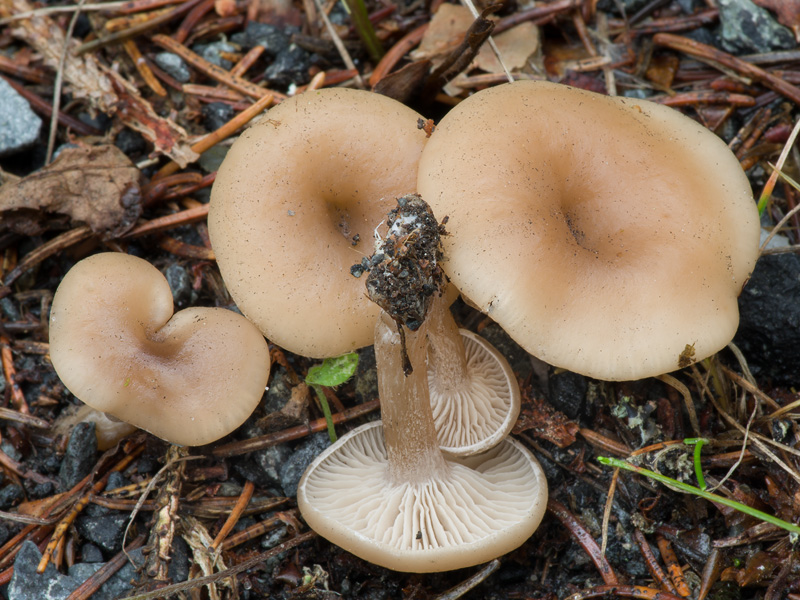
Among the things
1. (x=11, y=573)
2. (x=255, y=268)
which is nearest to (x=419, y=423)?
(x=255, y=268)

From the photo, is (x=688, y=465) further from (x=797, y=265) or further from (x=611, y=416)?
(x=797, y=265)

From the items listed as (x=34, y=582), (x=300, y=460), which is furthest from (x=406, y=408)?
(x=34, y=582)

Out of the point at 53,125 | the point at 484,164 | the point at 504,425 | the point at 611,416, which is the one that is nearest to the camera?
the point at 484,164

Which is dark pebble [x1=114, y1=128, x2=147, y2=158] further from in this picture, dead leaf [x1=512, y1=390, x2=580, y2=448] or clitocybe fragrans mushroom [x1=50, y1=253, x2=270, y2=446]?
dead leaf [x1=512, y1=390, x2=580, y2=448]

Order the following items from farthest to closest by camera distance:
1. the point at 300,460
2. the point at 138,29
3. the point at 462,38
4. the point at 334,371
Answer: the point at 138,29 < the point at 462,38 < the point at 300,460 < the point at 334,371

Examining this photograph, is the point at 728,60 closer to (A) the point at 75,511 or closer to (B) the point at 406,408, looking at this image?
(B) the point at 406,408

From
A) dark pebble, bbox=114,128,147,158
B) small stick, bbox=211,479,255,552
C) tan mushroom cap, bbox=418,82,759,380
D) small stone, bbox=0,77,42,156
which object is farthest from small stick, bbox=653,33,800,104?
small stone, bbox=0,77,42,156
